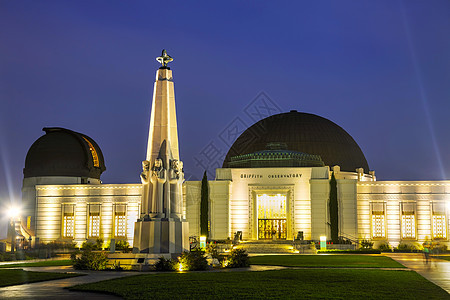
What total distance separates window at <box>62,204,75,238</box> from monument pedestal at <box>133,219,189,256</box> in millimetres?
29135

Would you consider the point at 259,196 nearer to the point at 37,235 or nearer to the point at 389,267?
the point at 37,235

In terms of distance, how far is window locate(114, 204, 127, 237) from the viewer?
2050 inches

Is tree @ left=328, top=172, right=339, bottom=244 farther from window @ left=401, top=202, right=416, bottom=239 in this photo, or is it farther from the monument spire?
the monument spire

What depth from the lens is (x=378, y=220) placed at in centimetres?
4900

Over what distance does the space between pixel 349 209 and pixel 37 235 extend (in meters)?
28.1

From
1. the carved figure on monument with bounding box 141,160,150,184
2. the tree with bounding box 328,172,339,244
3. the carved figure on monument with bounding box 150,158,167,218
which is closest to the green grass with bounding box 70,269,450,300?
the carved figure on monument with bounding box 150,158,167,218

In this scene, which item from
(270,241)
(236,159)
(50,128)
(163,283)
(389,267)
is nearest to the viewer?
(163,283)

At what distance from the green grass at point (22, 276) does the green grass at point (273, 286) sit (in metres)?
2.83

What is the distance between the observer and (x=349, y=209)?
1940 inches

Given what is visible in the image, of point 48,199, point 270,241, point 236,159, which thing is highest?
point 236,159

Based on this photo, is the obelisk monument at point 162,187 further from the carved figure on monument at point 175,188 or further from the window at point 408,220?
the window at point 408,220

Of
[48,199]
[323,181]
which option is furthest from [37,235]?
[323,181]

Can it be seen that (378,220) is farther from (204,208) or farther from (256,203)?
(204,208)

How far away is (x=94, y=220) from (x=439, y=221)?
96.8ft
